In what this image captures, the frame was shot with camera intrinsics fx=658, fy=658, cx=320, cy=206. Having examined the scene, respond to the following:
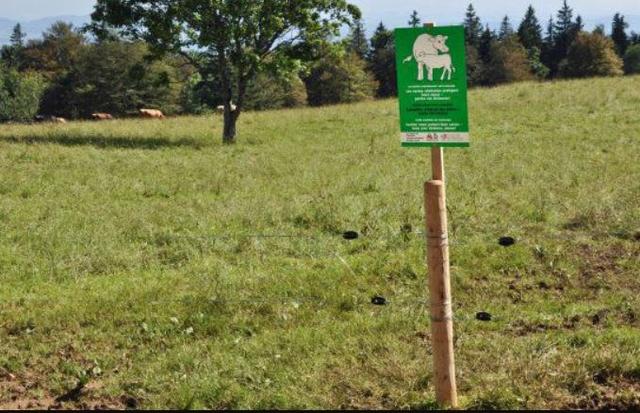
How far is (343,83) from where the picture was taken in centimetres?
7569

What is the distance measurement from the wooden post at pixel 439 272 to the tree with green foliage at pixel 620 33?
329ft

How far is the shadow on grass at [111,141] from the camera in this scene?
72.5 ft

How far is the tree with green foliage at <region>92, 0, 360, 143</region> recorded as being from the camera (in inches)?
917

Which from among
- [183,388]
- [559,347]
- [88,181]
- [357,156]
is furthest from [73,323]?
[357,156]

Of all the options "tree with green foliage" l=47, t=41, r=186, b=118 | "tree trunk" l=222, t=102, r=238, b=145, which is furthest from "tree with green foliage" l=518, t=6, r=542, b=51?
"tree trunk" l=222, t=102, r=238, b=145

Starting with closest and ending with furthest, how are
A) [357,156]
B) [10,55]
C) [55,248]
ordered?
[55,248] < [357,156] < [10,55]

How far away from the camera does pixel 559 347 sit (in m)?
6.22

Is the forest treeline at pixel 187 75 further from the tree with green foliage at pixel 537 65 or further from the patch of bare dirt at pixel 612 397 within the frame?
the patch of bare dirt at pixel 612 397

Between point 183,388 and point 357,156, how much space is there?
13.9 meters

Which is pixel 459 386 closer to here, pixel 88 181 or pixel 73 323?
pixel 73 323

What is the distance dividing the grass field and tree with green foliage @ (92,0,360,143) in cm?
735

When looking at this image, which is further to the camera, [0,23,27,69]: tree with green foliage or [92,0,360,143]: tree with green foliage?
[0,23,27,69]: tree with green foliage

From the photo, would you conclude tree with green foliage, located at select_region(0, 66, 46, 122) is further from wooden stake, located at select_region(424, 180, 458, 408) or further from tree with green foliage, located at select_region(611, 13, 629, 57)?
tree with green foliage, located at select_region(611, 13, 629, 57)

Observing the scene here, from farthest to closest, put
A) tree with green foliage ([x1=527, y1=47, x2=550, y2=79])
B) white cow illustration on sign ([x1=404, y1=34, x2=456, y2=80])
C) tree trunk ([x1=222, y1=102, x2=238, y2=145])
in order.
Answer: tree with green foliage ([x1=527, y1=47, x2=550, y2=79]), tree trunk ([x1=222, y1=102, x2=238, y2=145]), white cow illustration on sign ([x1=404, y1=34, x2=456, y2=80])
